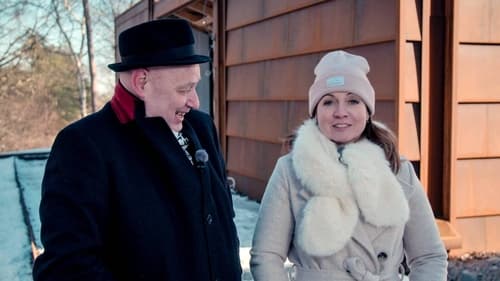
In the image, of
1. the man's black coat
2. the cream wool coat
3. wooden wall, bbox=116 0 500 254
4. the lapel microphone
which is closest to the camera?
the man's black coat

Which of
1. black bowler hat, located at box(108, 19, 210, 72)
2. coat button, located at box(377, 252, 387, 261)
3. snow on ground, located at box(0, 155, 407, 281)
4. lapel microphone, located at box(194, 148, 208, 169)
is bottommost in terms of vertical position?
snow on ground, located at box(0, 155, 407, 281)

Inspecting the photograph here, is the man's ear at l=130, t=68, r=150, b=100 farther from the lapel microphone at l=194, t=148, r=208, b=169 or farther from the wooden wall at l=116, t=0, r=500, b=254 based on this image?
the wooden wall at l=116, t=0, r=500, b=254

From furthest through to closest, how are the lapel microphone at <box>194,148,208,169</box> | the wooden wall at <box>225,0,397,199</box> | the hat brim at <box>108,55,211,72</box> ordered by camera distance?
the wooden wall at <box>225,0,397,199</box> → the lapel microphone at <box>194,148,208,169</box> → the hat brim at <box>108,55,211,72</box>

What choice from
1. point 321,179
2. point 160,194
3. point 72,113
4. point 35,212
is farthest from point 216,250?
point 72,113

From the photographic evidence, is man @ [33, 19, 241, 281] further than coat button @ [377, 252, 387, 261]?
No

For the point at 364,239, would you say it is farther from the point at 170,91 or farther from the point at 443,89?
the point at 443,89

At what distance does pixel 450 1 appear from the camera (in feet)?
11.7

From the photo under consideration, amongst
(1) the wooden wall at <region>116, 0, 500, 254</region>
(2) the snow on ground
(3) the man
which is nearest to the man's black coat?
(3) the man

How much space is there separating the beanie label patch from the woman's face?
0.03 m

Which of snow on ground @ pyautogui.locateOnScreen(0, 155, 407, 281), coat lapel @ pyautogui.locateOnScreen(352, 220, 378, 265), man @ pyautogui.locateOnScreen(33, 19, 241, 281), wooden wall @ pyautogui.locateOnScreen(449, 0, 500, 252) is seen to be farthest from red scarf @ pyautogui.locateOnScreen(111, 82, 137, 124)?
wooden wall @ pyautogui.locateOnScreen(449, 0, 500, 252)

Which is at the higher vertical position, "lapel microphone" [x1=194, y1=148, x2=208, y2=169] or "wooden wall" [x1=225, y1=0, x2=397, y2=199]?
"wooden wall" [x1=225, y1=0, x2=397, y2=199]

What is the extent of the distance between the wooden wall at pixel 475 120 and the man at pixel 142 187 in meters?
2.39

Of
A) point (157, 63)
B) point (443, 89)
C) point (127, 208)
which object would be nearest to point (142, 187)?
point (127, 208)

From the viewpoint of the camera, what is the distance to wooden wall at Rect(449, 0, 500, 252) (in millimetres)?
3621
